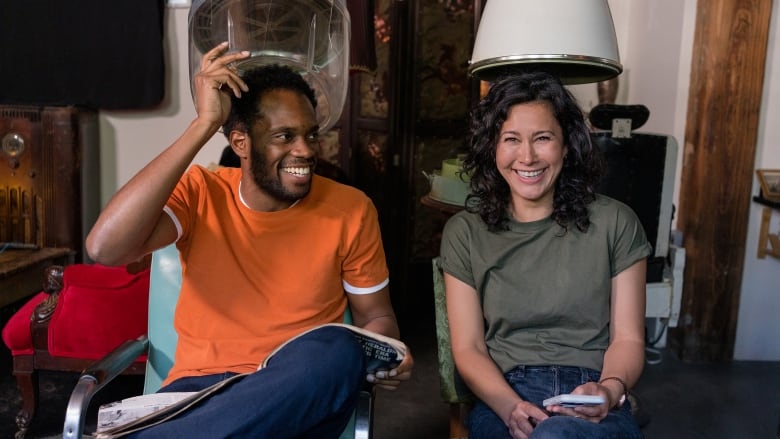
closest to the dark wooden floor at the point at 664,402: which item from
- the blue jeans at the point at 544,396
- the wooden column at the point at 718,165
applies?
the wooden column at the point at 718,165

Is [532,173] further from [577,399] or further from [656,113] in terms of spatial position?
[656,113]

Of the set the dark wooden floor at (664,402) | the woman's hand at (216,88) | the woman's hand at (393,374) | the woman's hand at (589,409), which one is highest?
the woman's hand at (216,88)

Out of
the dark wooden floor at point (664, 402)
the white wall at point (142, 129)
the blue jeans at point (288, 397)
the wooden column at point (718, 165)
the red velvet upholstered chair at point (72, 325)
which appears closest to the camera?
the blue jeans at point (288, 397)

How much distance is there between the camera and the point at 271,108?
5.15 feet

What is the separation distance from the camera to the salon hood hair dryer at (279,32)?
1.64m

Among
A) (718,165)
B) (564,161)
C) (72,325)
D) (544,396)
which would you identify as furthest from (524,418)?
(718,165)

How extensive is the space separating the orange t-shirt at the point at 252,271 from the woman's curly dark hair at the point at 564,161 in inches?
11.5

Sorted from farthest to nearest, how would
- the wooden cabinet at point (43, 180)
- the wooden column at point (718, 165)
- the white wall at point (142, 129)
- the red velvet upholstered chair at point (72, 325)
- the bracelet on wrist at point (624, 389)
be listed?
1. the white wall at point (142, 129)
2. the wooden cabinet at point (43, 180)
3. the wooden column at point (718, 165)
4. the red velvet upholstered chair at point (72, 325)
5. the bracelet on wrist at point (624, 389)

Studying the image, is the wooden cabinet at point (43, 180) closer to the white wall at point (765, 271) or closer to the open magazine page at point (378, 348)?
the open magazine page at point (378, 348)

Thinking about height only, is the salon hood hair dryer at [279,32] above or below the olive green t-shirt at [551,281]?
above

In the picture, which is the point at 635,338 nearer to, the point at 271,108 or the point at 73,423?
the point at 271,108

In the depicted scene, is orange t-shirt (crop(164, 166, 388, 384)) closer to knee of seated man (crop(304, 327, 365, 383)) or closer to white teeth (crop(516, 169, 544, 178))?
knee of seated man (crop(304, 327, 365, 383))

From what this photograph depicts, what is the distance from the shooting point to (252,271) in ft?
5.18

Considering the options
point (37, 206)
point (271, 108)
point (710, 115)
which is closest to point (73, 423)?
point (271, 108)
